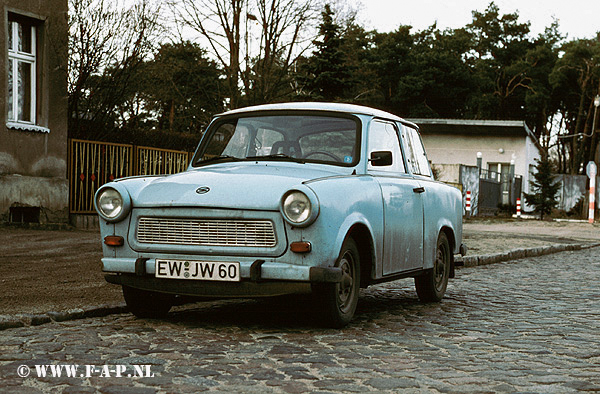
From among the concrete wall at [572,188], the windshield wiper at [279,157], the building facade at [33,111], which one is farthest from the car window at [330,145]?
the concrete wall at [572,188]

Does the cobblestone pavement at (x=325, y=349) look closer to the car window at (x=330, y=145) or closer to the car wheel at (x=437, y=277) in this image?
the car wheel at (x=437, y=277)

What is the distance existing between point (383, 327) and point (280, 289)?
3.76 feet

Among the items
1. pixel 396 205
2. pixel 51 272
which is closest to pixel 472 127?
pixel 51 272

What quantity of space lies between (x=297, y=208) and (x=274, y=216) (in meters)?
0.18


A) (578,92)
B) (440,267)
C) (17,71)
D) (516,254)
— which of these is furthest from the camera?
(578,92)

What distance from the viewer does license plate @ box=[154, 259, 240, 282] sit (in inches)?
231

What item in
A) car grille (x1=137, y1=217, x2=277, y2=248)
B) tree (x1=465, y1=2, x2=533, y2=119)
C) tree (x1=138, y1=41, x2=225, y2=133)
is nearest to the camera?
car grille (x1=137, y1=217, x2=277, y2=248)

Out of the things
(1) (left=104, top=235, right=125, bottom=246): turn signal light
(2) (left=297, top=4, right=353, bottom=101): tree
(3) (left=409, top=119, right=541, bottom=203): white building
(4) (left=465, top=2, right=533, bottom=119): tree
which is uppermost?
(4) (left=465, top=2, right=533, bottom=119): tree

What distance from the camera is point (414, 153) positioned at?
845 centimetres

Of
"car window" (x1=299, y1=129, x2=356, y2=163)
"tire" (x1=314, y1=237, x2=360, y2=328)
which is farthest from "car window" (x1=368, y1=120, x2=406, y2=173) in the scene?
"tire" (x1=314, y1=237, x2=360, y2=328)

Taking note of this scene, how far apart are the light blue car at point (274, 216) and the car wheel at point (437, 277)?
0.53 metres

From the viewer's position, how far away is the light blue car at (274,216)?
590 cm

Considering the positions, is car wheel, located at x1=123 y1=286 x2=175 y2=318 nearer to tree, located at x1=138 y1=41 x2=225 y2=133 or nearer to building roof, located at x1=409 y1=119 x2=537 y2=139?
tree, located at x1=138 y1=41 x2=225 y2=133

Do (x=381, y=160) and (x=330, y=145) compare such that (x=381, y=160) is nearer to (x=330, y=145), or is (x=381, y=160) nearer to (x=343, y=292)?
(x=330, y=145)
